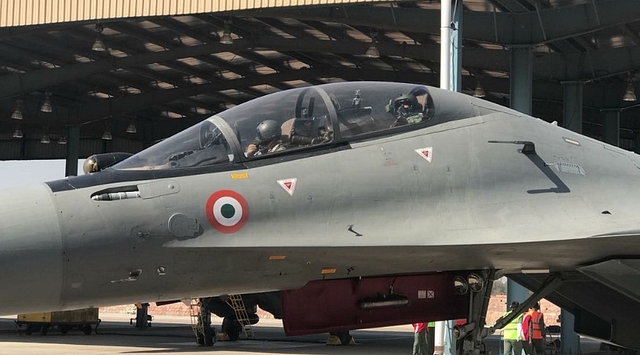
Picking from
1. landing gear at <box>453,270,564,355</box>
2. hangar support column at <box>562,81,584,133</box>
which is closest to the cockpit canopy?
landing gear at <box>453,270,564,355</box>

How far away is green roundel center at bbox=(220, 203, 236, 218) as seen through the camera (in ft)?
23.0

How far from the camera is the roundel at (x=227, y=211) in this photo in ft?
22.9

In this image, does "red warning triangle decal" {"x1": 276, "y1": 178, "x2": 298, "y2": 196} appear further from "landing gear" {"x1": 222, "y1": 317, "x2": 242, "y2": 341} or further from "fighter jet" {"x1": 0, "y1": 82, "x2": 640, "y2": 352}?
"landing gear" {"x1": 222, "y1": 317, "x2": 242, "y2": 341}

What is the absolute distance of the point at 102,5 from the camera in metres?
19.9

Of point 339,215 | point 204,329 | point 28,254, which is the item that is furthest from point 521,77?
point 28,254

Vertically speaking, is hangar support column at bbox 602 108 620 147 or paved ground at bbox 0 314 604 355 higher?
hangar support column at bbox 602 108 620 147

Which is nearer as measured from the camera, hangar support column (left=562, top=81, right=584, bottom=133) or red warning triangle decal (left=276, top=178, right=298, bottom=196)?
red warning triangle decal (left=276, top=178, right=298, bottom=196)

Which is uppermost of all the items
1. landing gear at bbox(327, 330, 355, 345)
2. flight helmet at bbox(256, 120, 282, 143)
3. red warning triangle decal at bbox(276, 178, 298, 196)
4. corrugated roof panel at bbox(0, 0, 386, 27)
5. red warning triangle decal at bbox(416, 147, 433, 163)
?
corrugated roof panel at bbox(0, 0, 386, 27)

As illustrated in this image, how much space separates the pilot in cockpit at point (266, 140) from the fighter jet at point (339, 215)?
1 cm

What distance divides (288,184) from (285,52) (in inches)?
898

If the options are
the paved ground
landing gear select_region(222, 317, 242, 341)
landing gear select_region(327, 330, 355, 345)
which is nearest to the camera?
the paved ground

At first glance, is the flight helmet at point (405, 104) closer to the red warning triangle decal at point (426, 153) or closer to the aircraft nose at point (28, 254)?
the red warning triangle decal at point (426, 153)

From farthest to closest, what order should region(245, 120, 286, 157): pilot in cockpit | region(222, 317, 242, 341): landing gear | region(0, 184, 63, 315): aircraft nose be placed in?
region(222, 317, 242, 341): landing gear
region(245, 120, 286, 157): pilot in cockpit
region(0, 184, 63, 315): aircraft nose

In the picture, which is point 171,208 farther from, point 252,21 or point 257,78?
point 257,78
